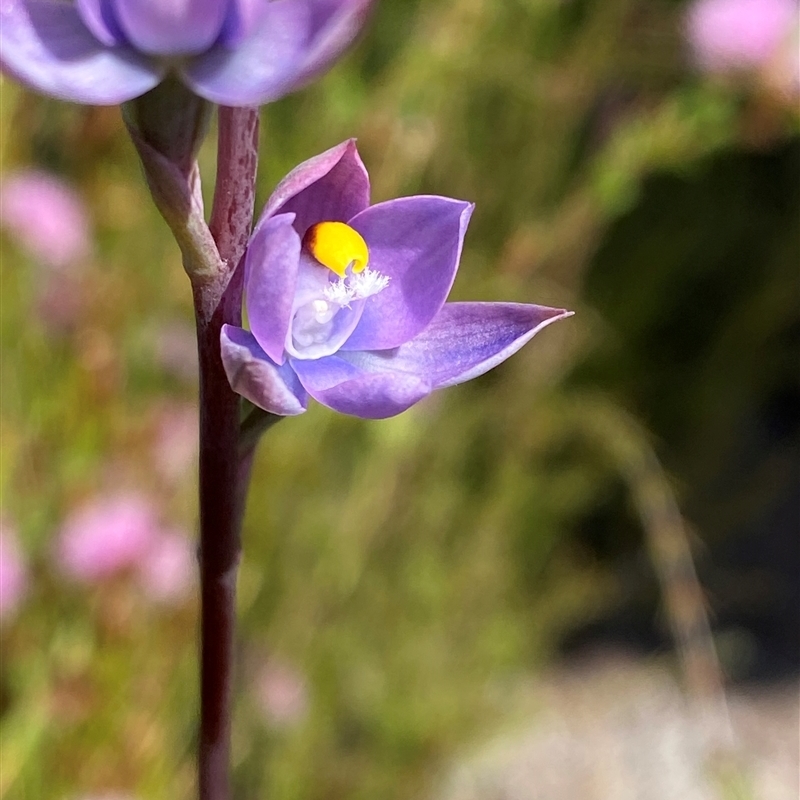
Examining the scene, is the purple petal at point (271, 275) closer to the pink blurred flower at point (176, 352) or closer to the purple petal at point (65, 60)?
the purple petal at point (65, 60)

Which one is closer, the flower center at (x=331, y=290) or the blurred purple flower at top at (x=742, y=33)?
the flower center at (x=331, y=290)

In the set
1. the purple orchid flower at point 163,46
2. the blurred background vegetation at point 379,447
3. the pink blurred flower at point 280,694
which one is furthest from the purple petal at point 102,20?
the pink blurred flower at point 280,694

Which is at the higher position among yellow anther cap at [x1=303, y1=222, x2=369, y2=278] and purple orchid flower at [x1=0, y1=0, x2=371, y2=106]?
purple orchid flower at [x1=0, y1=0, x2=371, y2=106]

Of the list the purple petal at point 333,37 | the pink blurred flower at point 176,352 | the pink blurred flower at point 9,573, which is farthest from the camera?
the pink blurred flower at point 176,352

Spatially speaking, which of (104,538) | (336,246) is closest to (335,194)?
(336,246)

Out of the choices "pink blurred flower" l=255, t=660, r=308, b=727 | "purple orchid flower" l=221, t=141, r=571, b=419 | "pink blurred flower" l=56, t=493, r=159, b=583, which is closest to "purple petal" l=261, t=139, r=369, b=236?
"purple orchid flower" l=221, t=141, r=571, b=419

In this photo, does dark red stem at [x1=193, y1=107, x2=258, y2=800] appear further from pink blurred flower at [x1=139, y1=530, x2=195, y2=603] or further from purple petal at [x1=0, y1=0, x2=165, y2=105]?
pink blurred flower at [x1=139, y1=530, x2=195, y2=603]

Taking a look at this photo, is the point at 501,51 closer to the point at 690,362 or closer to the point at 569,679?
the point at 690,362
